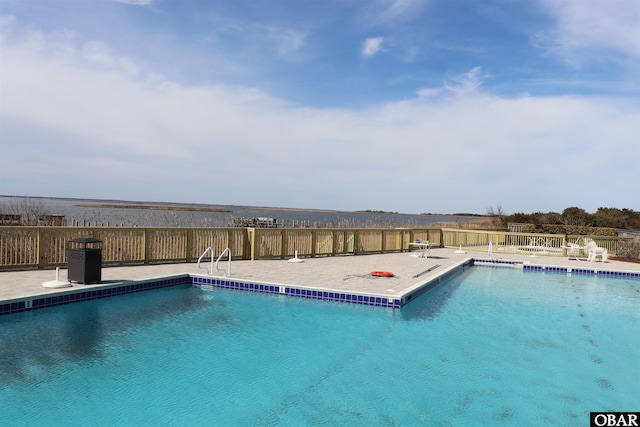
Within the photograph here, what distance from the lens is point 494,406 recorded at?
13.0 feet

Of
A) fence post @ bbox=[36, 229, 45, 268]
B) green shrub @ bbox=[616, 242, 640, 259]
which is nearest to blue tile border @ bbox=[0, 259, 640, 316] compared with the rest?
fence post @ bbox=[36, 229, 45, 268]

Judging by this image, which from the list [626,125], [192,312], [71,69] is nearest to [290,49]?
[71,69]

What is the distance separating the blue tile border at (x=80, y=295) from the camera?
244 inches

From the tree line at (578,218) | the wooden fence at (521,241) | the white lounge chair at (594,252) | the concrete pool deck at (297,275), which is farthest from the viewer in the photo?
the tree line at (578,218)

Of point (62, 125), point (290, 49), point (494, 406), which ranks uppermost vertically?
point (290, 49)

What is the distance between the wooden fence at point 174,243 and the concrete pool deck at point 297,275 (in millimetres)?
392

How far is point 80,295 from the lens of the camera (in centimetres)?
704

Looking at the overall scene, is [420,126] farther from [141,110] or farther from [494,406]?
[494,406]

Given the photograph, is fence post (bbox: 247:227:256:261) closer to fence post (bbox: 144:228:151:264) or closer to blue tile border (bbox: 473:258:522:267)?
fence post (bbox: 144:228:151:264)

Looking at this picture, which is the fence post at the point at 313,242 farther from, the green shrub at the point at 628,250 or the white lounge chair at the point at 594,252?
the green shrub at the point at 628,250

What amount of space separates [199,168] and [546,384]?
27.6 m

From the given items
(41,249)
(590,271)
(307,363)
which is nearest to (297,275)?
(307,363)

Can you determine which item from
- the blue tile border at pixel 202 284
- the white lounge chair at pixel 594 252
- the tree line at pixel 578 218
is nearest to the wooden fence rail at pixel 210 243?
the white lounge chair at pixel 594 252

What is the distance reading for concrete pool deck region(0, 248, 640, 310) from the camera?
736 cm
